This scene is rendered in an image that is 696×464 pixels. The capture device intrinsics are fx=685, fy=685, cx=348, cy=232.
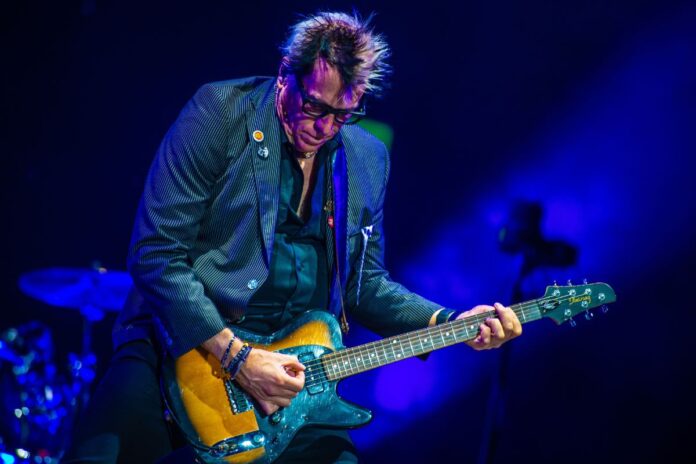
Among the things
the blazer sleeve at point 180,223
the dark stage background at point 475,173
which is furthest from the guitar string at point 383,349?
the dark stage background at point 475,173

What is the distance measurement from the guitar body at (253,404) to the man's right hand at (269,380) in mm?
50

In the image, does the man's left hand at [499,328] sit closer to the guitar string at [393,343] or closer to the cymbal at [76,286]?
the guitar string at [393,343]

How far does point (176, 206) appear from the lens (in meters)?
2.82

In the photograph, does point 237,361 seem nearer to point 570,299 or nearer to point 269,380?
point 269,380

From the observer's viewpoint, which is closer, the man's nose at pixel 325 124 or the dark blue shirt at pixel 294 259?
the man's nose at pixel 325 124

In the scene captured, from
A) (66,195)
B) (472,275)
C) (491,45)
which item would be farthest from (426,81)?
(66,195)

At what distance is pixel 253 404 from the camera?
9.31 feet

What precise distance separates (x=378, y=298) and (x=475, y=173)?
2.70 m

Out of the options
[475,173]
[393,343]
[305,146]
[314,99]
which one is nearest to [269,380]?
[393,343]

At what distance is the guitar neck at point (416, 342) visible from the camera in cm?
311

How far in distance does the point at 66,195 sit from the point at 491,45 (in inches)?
145

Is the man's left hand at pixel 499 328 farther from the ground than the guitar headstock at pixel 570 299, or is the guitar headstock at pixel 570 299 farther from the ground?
the guitar headstock at pixel 570 299

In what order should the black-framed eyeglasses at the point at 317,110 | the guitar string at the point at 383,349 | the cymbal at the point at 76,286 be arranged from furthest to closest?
the cymbal at the point at 76,286 → the guitar string at the point at 383,349 → the black-framed eyeglasses at the point at 317,110

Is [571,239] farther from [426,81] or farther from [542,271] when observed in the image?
[426,81]
